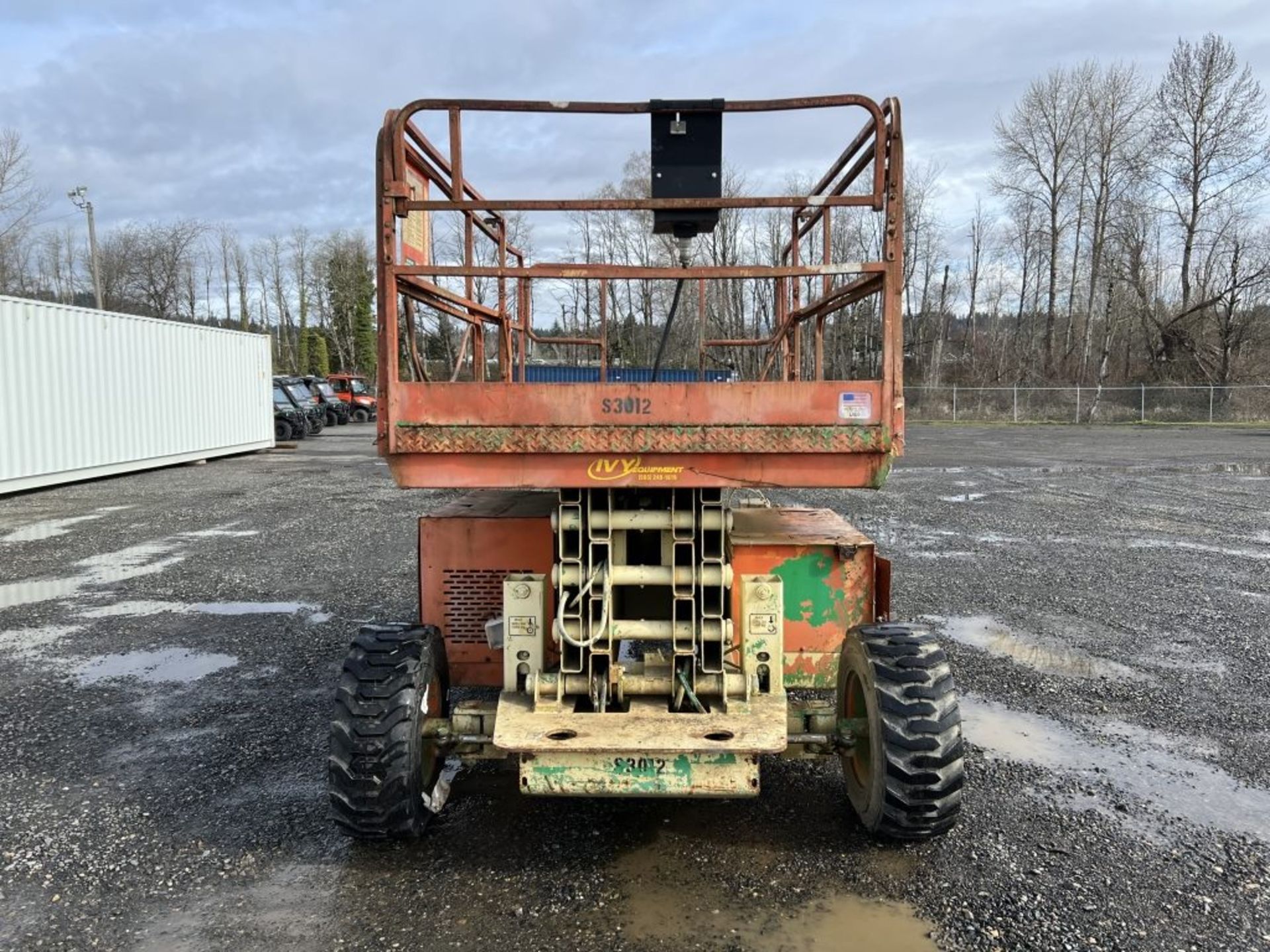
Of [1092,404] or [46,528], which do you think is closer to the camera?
[46,528]

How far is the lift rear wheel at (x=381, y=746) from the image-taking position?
3.31m

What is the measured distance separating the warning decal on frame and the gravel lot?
172cm

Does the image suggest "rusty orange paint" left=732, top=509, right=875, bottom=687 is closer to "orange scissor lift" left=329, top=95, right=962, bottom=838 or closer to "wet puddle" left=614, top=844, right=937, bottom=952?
"orange scissor lift" left=329, top=95, right=962, bottom=838

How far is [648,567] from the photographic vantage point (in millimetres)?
3520

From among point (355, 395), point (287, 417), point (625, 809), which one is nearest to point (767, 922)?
point (625, 809)

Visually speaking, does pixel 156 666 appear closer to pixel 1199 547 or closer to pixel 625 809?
pixel 625 809

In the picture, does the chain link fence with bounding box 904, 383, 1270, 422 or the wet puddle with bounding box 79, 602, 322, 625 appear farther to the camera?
the chain link fence with bounding box 904, 383, 1270, 422

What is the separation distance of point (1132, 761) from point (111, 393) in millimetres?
18296

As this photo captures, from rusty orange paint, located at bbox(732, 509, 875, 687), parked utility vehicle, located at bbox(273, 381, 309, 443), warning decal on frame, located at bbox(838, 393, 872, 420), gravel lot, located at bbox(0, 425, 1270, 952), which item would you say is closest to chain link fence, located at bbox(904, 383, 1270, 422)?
parked utility vehicle, located at bbox(273, 381, 309, 443)

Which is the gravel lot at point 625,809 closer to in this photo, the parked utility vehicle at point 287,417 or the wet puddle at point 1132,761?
the wet puddle at point 1132,761

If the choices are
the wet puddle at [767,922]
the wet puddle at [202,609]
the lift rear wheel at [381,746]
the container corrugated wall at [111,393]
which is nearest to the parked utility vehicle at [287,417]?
the container corrugated wall at [111,393]

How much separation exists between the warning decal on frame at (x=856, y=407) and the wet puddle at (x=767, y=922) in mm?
1729

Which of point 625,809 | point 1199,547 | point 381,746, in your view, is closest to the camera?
point 381,746

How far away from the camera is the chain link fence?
3559 centimetres
